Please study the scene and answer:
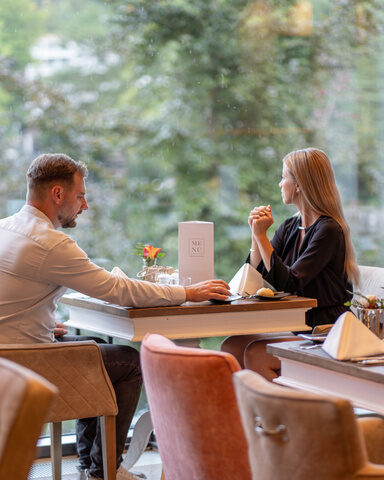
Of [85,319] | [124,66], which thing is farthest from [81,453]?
[124,66]

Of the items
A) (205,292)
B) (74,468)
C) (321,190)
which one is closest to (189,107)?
(321,190)

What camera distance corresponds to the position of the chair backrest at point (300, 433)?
4.44ft

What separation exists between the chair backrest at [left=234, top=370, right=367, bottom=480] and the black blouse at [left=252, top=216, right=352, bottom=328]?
168 centimetres

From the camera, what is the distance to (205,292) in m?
2.75

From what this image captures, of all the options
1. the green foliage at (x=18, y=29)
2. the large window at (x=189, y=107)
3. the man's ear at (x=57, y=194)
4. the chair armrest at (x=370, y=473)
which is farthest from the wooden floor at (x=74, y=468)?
the chair armrest at (x=370, y=473)

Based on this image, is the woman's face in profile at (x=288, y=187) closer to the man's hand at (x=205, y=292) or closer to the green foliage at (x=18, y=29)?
the man's hand at (x=205, y=292)

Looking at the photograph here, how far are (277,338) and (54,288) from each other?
99 centimetres

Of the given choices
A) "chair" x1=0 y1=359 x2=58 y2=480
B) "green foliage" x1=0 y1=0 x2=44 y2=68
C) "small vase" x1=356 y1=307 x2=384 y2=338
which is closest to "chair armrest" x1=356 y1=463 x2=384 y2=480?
"chair" x1=0 y1=359 x2=58 y2=480

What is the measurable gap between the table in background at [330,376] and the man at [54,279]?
0.59 meters

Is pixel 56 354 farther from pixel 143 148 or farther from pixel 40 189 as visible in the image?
pixel 143 148

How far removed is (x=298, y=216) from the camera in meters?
3.57

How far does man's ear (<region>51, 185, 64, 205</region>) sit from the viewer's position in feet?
9.27

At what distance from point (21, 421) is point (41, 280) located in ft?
4.86

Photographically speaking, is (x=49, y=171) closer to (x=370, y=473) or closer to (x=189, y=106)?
(x=189, y=106)
